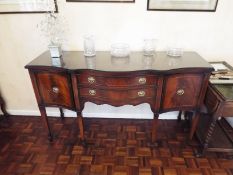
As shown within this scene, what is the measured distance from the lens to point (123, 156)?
174cm

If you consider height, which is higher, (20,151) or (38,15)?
(38,15)

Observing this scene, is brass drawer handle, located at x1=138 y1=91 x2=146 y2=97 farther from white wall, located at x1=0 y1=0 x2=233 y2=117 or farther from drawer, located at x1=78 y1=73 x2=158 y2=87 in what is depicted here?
white wall, located at x1=0 y1=0 x2=233 y2=117

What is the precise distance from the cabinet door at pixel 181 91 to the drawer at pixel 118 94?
13 centimetres

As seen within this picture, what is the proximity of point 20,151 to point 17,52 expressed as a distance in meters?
1.00

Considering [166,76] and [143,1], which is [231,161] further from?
[143,1]

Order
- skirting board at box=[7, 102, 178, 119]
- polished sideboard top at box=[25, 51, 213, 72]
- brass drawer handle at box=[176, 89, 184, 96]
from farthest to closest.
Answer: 1. skirting board at box=[7, 102, 178, 119]
2. brass drawer handle at box=[176, 89, 184, 96]
3. polished sideboard top at box=[25, 51, 213, 72]

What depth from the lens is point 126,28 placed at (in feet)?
5.95

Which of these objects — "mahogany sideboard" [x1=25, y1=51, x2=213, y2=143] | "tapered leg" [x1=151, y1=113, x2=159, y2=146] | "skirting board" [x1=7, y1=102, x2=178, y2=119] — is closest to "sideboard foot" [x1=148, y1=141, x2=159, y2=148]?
"tapered leg" [x1=151, y1=113, x2=159, y2=146]

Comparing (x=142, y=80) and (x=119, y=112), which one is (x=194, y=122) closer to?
(x=142, y=80)

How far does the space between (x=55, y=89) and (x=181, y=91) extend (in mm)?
1058

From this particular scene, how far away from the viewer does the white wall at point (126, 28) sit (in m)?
1.75

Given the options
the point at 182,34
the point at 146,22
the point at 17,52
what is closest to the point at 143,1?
the point at 146,22

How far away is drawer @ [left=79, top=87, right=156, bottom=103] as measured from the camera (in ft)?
5.04

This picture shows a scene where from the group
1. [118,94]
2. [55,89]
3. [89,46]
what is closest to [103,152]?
[118,94]
